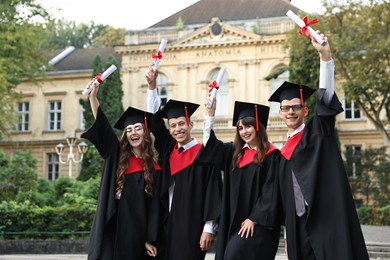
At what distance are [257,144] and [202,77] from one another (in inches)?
1403

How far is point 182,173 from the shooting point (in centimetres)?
768

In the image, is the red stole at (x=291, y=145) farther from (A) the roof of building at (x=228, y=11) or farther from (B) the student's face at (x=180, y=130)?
(A) the roof of building at (x=228, y=11)

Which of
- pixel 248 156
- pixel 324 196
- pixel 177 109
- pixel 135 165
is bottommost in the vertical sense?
pixel 324 196

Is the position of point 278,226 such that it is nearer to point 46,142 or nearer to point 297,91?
point 297,91

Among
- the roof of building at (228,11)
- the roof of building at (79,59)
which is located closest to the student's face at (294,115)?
the roof of building at (228,11)

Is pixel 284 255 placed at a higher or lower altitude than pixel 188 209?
lower

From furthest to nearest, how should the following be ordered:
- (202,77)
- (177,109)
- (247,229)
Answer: (202,77) → (177,109) → (247,229)

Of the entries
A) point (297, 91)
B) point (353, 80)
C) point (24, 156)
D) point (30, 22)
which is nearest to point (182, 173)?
point (297, 91)

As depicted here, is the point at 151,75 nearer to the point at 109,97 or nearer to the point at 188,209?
the point at 188,209

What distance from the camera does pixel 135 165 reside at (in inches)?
305

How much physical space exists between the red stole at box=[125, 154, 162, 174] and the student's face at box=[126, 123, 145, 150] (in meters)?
0.12

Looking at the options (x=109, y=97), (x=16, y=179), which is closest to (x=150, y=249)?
(x=16, y=179)

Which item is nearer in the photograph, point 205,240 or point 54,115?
point 205,240

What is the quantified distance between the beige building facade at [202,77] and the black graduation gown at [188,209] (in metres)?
32.0
